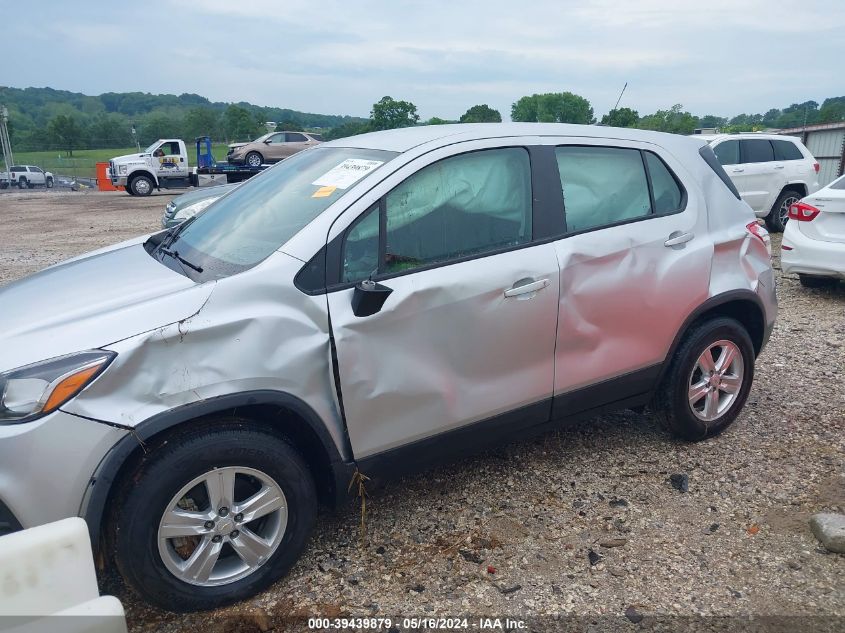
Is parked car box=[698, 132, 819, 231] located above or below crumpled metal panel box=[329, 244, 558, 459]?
above

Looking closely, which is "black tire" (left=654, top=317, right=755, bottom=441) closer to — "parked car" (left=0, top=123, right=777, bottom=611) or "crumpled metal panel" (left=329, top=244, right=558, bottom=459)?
"parked car" (left=0, top=123, right=777, bottom=611)

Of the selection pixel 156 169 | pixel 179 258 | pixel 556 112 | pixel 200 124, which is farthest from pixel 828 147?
pixel 200 124

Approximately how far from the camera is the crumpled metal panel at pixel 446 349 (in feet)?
9.00

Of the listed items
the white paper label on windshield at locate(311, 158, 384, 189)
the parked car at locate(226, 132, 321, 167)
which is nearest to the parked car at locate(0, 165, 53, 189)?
the parked car at locate(226, 132, 321, 167)

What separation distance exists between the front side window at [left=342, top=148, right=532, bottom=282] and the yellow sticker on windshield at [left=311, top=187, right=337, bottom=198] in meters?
0.28

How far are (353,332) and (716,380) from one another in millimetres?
2385

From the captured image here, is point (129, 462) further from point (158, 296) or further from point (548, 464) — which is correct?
point (548, 464)

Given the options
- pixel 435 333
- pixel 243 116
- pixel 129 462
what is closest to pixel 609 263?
pixel 435 333

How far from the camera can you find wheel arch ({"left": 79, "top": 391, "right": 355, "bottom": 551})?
2.29 m

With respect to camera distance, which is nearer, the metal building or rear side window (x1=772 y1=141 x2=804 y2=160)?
rear side window (x1=772 y1=141 x2=804 y2=160)

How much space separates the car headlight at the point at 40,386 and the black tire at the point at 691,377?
115 inches

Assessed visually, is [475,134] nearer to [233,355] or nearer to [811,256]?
[233,355]

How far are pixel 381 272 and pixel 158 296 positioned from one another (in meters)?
0.89

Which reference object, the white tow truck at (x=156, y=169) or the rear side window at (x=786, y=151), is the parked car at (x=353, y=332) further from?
the white tow truck at (x=156, y=169)
